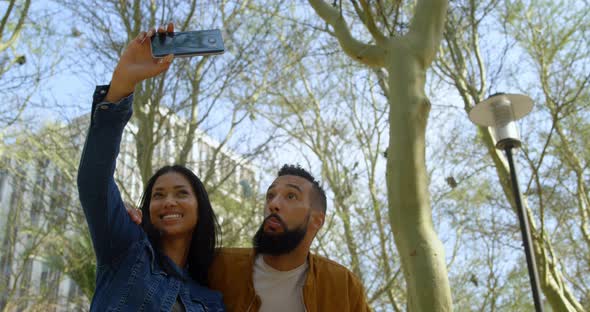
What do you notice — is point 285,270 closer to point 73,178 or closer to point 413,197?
point 413,197

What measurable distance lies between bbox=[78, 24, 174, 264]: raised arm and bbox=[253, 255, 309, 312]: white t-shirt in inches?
40.9

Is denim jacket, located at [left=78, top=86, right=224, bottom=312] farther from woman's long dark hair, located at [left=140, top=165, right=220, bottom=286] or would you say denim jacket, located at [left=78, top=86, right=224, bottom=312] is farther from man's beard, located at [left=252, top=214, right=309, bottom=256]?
man's beard, located at [left=252, top=214, right=309, bottom=256]

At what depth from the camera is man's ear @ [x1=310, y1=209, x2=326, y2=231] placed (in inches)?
144

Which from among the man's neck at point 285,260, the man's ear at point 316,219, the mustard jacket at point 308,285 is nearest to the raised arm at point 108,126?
the mustard jacket at point 308,285

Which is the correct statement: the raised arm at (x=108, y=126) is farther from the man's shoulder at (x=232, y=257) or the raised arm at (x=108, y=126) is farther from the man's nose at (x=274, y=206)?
the man's nose at (x=274, y=206)

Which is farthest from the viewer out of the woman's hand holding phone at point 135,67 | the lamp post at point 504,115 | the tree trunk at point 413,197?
the lamp post at point 504,115

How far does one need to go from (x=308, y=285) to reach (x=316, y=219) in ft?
1.82

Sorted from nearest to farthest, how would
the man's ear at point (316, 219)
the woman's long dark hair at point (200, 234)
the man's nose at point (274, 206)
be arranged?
the woman's long dark hair at point (200, 234), the man's nose at point (274, 206), the man's ear at point (316, 219)

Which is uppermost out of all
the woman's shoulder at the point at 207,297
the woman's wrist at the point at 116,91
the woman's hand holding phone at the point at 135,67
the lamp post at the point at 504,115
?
the lamp post at the point at 504,115

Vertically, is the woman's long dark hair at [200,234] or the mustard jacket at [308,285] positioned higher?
the woman's long dark hair at [200,234]

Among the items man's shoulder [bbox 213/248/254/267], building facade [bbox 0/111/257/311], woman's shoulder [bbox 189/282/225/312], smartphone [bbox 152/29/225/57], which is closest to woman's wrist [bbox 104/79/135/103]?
smartphone [bbox 152/29/225/57]

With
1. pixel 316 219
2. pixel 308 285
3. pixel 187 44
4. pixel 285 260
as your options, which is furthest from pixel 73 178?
pixel 187 44

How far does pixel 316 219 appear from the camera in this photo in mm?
3707

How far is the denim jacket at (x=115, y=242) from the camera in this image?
2408 mm
